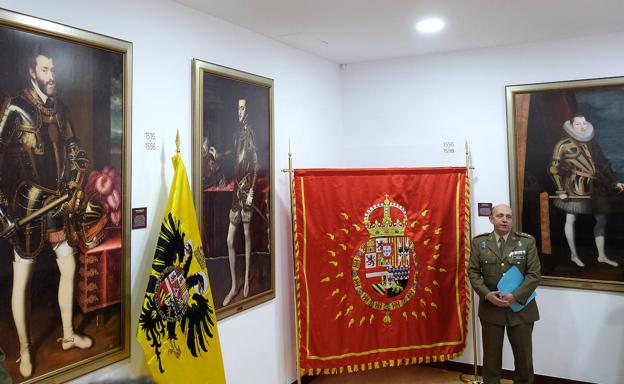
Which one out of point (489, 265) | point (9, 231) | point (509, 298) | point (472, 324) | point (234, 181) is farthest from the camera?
point (472, 324)

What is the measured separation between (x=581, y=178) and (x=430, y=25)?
1.55 m

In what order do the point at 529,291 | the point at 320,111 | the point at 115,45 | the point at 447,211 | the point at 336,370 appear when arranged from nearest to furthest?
the point at 115,45 → the point at 529,291 → the point at 336,370 → the point at 447,211 → the point at 320,111

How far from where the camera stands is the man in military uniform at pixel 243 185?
2826mm

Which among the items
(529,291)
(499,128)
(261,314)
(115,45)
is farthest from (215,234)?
(499,128)

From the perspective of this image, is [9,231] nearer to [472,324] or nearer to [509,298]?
[509,298]

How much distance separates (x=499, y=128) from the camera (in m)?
3.58

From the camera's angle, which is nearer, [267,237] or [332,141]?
[267,237]

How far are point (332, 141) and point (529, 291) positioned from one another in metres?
1.91

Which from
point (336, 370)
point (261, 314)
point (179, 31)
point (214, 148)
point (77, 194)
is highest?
point (179, 31)

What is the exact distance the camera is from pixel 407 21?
115 inches

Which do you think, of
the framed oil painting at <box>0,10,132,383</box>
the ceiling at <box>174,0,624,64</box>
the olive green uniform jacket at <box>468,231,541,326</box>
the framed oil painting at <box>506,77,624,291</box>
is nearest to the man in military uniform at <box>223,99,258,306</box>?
the ceiling at <box>174,0,624,64</box>

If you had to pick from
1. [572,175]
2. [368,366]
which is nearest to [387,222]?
[368,366]

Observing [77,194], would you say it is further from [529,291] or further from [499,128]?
[499,128]

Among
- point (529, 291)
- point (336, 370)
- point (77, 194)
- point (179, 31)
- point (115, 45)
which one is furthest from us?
point (336, 370)
